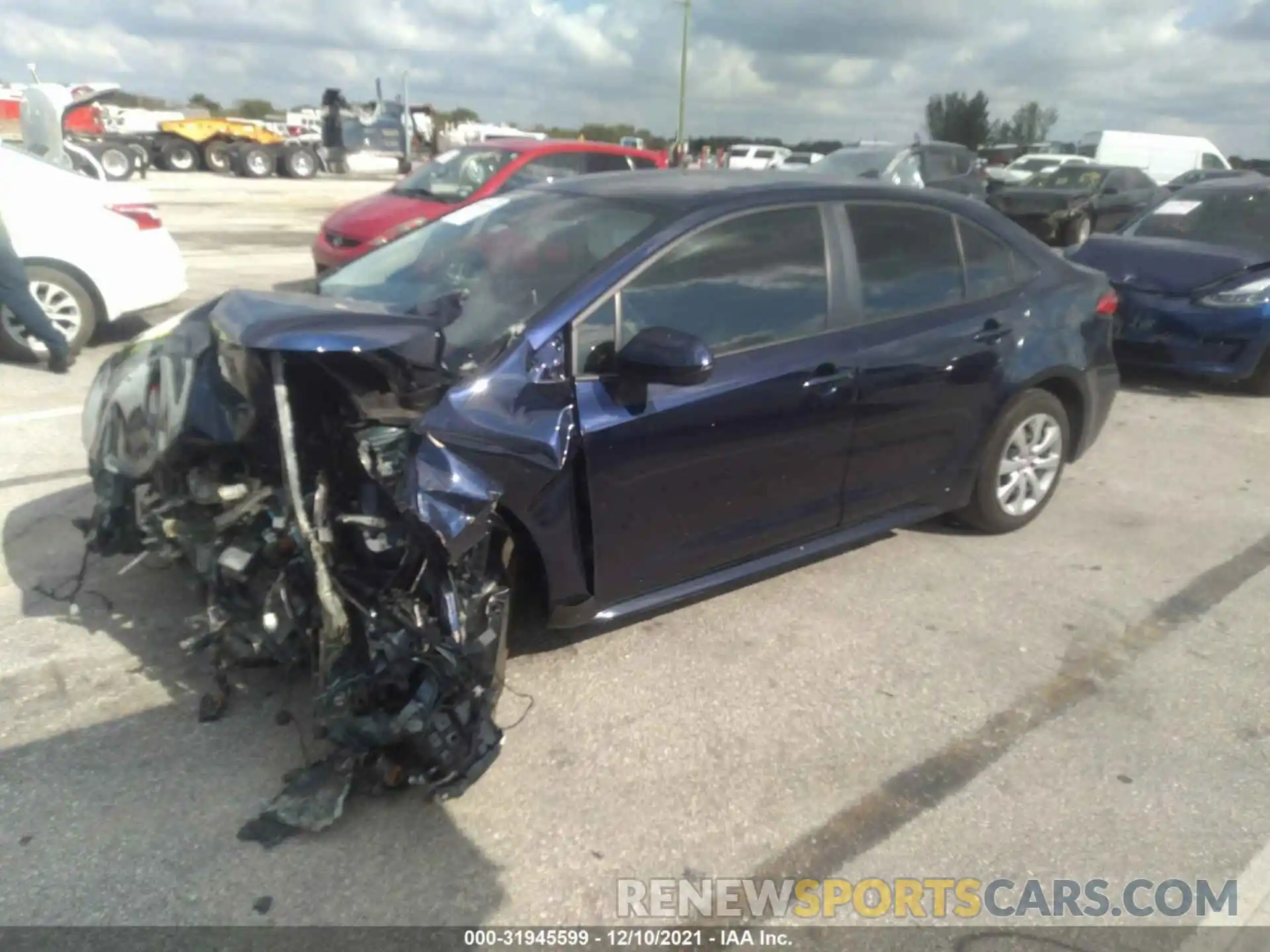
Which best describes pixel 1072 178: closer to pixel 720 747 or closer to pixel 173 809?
pixel 720 747

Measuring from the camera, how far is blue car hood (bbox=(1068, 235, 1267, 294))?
778 centimetres

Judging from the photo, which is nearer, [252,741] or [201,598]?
[252,741]

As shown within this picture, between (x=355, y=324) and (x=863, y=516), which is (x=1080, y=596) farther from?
(x=355, y=324)

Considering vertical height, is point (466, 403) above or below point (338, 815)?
above

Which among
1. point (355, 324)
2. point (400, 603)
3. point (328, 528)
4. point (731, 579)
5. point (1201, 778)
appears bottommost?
point (1201, 778)

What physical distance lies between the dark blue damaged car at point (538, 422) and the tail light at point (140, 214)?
4192 millimetres

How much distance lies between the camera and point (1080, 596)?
14.6 ft

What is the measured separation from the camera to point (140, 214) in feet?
25.7

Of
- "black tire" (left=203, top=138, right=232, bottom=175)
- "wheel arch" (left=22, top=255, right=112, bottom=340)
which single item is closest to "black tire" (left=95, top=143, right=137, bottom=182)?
"black tire" (left=203, top=138, right=232, bottom=175)

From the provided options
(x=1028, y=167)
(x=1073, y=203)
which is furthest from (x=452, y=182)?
(x=1028, y=167)

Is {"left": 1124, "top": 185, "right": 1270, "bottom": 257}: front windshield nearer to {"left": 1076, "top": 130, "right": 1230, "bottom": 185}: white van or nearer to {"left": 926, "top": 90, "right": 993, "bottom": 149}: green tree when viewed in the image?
{"left": 1076, "top": 130, "right": 1230, "bottom": 185}: white van

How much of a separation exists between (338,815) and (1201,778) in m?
2.60

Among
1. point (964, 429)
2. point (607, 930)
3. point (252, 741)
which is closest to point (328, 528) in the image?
point (252, 741)

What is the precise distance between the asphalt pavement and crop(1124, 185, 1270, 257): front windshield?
14.6 ft
